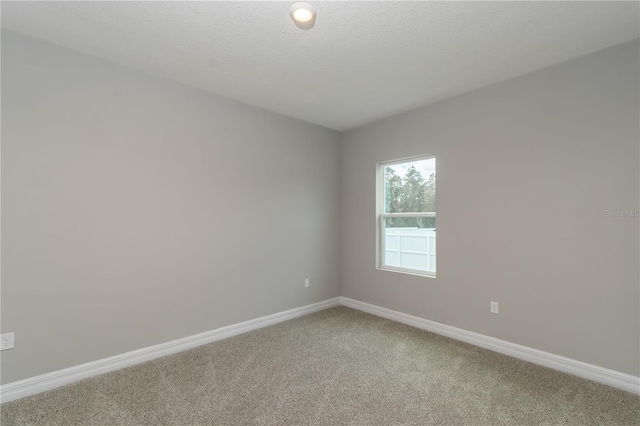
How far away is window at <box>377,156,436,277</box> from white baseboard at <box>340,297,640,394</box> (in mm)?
557

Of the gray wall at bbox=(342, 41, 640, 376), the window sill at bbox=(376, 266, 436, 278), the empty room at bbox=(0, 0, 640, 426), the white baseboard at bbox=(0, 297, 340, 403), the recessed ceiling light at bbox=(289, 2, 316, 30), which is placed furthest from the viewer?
the window sill at bbox=(376, 266, 436, 278)

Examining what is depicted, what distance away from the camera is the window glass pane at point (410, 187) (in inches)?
135

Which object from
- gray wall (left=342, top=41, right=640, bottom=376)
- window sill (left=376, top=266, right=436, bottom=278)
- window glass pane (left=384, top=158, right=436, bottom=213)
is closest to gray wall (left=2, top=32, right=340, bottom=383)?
window sill (left=376, top=266, right=436, bottom=278)

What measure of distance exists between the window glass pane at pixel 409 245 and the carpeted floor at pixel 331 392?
0.93 m

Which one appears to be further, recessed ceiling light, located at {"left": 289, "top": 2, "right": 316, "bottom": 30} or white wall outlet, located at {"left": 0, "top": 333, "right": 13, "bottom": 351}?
white wall outlet, located at {"left": 0, "top": 333, "right": 13, "bottom": 351}

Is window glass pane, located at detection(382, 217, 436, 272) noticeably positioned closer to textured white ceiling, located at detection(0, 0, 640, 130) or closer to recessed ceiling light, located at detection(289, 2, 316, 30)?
textured white ceiling, located at detection(0, 0, 640, 130)

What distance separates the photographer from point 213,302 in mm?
3053

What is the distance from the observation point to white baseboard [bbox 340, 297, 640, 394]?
2177 mm

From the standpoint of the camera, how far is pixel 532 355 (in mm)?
2570

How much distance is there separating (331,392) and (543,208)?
2279mm

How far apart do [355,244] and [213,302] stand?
6.52 feet

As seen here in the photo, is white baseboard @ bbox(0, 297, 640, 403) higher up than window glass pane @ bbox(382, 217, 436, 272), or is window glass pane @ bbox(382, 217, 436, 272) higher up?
window glass pane @ bbox(382, 217, 436, 272)

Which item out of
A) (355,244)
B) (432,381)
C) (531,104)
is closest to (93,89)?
(355,244)

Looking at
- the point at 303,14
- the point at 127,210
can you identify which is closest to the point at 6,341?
the point at 127,210
